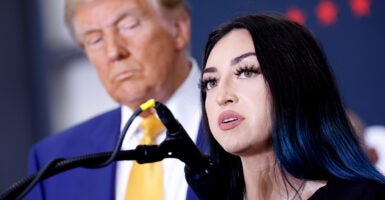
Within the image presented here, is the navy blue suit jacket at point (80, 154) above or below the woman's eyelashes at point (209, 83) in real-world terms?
below

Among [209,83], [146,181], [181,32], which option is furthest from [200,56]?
[209,83]

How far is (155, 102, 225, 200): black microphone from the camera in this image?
971mm

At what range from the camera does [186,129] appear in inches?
57.5

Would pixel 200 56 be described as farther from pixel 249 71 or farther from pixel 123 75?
pixel 249 71

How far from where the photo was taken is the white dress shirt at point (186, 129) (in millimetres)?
1413

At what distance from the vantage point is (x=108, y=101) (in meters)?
2.24

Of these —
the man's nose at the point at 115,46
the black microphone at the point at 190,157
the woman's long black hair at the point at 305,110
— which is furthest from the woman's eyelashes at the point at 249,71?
the man's nose at the point at 115,46

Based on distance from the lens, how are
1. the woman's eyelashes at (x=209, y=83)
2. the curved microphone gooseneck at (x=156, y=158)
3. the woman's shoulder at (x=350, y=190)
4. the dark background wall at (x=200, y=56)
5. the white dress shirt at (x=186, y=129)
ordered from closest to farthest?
the curved microphone gooseneck at (x=156, y=158) → the woman's shoulder at (x=350, y=190) → the woman's eyelashes at (x=209, y=83) → the white dress shirt at (x=186, y=129) → the dark background wall at (x=200, y=56)

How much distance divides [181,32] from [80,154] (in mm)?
316

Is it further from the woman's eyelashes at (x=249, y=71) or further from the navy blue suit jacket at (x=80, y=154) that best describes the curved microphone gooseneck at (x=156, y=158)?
the navy blue suit jacket at (x=80, y=154)

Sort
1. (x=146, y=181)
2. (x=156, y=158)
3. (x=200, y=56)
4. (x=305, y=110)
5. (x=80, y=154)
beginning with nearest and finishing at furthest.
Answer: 1. (x=156, y=158)
2. (x=305, y=110)
3. (x=146, y=181)
4. (x=80, y=154)
5. (x=200, y=56)

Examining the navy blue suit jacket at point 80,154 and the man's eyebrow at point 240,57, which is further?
the navy blue suit jacket at point 80,154

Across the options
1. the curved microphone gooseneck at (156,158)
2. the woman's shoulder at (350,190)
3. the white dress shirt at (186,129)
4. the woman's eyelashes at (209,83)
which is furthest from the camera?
the white dress shirt at (186,129)

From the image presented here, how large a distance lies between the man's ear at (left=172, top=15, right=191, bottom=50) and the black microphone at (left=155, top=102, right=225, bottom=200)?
1.58 feet
